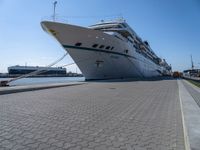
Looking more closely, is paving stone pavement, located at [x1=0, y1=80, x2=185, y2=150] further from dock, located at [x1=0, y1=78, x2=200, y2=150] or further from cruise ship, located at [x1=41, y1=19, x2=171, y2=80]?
cruise ship, located at [x1=41, y1=19, x2=171, y2=80]

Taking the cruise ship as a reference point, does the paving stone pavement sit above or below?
below

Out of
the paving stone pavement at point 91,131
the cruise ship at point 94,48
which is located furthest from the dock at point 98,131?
the cruise ship at point 94,48

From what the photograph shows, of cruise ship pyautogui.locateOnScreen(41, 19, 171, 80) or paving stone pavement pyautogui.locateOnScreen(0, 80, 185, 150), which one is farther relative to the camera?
cruise ship pyautogui.locateOnScreen(41, 19, 171, 80)

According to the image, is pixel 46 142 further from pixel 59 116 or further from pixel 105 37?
pixel 105 37

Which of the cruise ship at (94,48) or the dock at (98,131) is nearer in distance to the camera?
the dock at (98,131)

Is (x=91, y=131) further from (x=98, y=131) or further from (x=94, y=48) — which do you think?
(x=94, y=48)

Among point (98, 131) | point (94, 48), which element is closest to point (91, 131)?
point (98, 131)

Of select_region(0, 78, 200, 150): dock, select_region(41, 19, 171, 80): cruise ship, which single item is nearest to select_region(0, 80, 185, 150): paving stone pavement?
select_region(0, 78, 200, 150): dock

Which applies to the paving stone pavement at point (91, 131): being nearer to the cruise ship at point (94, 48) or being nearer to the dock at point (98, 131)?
the dock at point (98, 131)

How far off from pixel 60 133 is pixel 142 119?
2.24 m

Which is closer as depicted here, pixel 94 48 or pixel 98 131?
pixel 98 131

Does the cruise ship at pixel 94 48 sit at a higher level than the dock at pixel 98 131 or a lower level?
higher

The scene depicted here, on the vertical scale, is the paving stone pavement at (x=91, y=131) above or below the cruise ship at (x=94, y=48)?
below

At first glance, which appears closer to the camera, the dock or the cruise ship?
the dock
